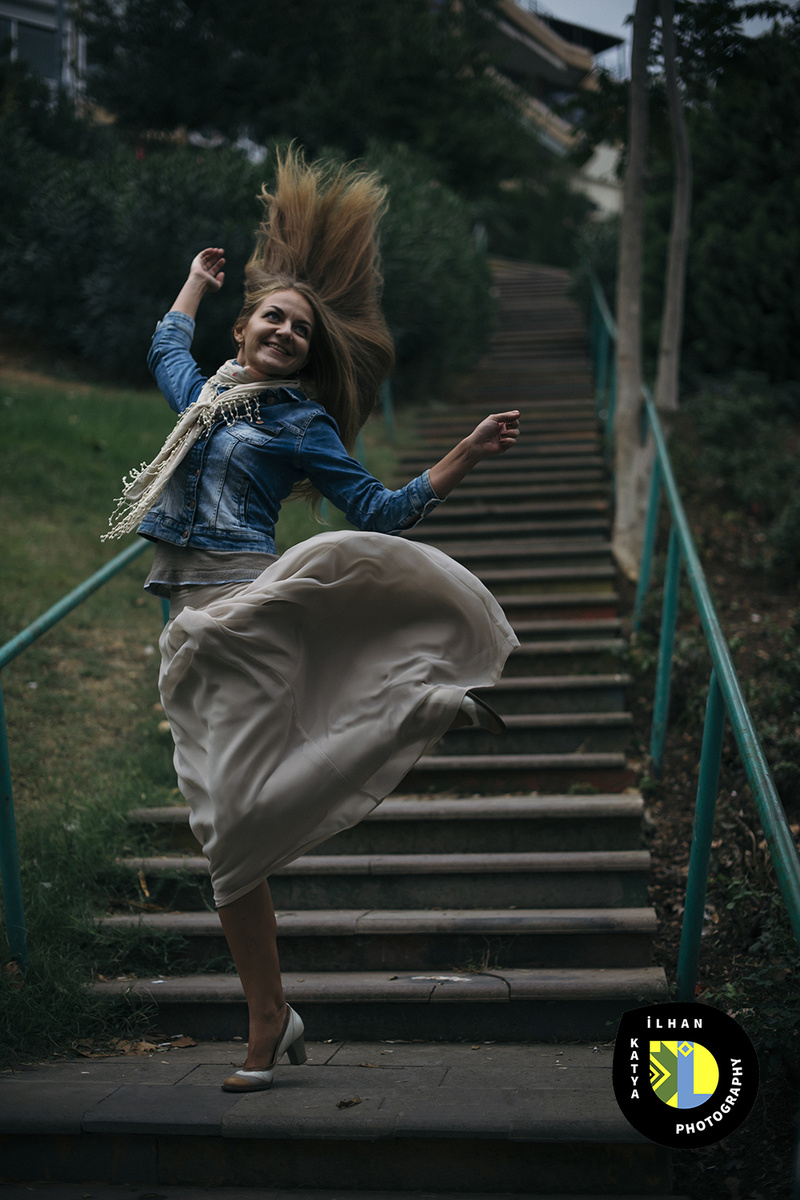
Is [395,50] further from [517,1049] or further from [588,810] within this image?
[517,1049]

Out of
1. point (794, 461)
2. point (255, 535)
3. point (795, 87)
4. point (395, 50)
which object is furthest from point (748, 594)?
point (395, 50)

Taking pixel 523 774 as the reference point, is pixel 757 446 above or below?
above

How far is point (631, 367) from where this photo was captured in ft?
20.7

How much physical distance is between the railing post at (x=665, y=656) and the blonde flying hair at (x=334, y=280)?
5.63 feet

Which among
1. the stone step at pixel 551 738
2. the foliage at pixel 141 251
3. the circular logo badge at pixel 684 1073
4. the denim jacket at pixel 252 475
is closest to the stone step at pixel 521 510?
the stone step at pixel 551 738

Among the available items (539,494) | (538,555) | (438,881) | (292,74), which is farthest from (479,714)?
(292,74)

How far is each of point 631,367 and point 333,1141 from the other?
5218 millimetres

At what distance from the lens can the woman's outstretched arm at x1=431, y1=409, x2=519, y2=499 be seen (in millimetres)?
2002

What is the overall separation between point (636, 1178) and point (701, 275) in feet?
27.0

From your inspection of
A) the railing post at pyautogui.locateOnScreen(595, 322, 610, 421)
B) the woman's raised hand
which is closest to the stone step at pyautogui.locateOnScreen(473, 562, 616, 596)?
the railing post at pyautogui.locateOnScreen(595, 322, 610, 421)

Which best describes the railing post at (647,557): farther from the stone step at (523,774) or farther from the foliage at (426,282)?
the foliage at (426,282)

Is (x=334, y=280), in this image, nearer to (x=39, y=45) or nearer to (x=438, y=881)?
(x=438, y=881)

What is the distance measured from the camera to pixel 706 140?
9133 millimetres

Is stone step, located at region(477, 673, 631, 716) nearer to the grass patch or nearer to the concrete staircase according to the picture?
the concrete staircase
